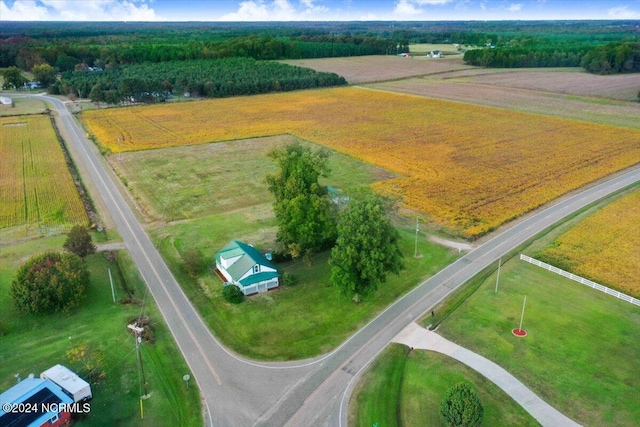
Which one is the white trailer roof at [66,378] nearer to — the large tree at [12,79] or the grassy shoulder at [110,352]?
the grassy shoulder at [110,352]

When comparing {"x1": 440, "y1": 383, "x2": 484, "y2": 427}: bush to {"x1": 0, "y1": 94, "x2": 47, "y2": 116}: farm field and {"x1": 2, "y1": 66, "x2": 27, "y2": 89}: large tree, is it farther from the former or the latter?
{"x1": 2, "y1": 66, "x2": 27, "y2": 89}: large tree

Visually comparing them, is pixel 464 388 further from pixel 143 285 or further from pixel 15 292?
pixel 15 292

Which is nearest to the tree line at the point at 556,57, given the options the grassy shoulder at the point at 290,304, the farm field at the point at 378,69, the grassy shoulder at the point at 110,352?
the farm field at the point at 378,69

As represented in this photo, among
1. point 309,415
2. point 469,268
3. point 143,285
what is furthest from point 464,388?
point 143,285

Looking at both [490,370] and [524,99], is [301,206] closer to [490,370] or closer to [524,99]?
[490,370]

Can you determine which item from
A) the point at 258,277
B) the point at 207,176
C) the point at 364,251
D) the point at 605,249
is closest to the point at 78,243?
the point at 258,277

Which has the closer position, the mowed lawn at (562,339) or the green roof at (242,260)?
the mowed lawn at (562,339)
